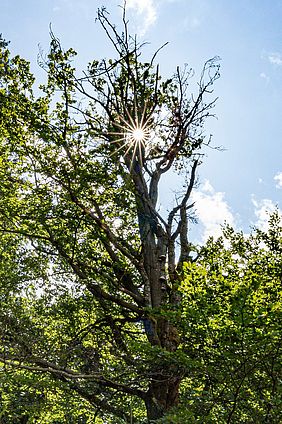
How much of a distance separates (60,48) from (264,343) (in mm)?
7925

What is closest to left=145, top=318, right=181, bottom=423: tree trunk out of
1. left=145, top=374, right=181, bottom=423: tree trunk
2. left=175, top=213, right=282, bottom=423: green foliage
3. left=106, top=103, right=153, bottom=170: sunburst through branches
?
left=145, top=374, right=181, bottom=423: tree trunk

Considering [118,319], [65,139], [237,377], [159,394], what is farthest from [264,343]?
[65,139]

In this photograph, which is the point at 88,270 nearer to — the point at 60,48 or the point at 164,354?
the point at 164,354

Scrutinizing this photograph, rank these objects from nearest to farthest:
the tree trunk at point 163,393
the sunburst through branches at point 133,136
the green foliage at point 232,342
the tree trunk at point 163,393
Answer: the green foliage at point 232,342 < the tree trunk at point 163,393 < the tree trunk at point 163,393 < the sunburst through branches at point 133,136

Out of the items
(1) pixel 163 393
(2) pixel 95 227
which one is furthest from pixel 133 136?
(1) pixel 163 393

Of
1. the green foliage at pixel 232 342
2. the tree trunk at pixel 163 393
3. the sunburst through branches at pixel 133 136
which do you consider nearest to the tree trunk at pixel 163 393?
the tree trunk at pixel 163 393

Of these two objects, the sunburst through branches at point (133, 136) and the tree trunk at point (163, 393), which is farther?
the sunburst through branches at point (133, 136)

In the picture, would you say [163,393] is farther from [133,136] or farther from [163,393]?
[133,136]

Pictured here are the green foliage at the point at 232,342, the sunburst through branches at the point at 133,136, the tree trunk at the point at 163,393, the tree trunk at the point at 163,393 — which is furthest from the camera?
the sunburst through branches at the point at 133,136

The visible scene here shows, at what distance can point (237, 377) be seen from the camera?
4898mm

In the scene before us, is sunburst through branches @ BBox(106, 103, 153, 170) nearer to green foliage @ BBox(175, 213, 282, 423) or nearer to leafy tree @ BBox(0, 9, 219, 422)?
leafy tree @ BBox(0, 9, 219, 422)

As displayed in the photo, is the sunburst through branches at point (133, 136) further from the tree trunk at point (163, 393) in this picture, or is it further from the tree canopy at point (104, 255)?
the tree trunk at point (163, 393)

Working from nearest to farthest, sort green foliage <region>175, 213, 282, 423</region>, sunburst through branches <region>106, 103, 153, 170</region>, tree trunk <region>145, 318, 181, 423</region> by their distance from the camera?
1. green foliage <region>175, 213, 282, 423</region>
2. tree trunk <region>145, 318, 181, 423</region>
3. sunburst through branches <region>106, 103, 153, 170</region>

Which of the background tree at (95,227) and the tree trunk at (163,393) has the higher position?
the background tree at (95,227)
